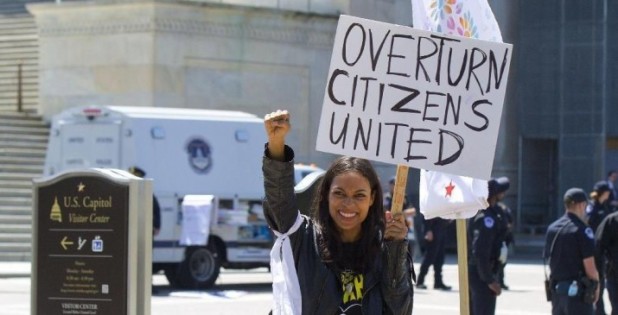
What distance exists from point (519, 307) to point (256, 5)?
15.4 metres

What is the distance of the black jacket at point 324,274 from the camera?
5.30 metres

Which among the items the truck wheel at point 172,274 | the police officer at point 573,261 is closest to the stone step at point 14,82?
the truck wheel at point 172,274

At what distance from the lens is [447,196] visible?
8.42 m

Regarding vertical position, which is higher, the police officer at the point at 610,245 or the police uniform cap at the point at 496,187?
the police uniform cap at the point at 496,187

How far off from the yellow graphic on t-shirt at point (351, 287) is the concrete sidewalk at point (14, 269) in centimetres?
1859

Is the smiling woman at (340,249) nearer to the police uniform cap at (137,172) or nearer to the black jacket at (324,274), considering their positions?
the black jacket at (324,274)

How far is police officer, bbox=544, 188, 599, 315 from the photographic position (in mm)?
11734

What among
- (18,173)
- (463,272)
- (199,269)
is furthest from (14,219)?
(463,272)

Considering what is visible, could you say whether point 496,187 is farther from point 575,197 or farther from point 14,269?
point 14,269

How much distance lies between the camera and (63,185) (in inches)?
392

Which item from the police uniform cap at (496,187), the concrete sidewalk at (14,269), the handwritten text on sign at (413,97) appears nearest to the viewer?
the handwritten text on sign at (413,97)

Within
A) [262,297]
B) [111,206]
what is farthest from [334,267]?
[262,297]

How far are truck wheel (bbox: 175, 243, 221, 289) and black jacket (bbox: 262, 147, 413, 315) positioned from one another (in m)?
15.7

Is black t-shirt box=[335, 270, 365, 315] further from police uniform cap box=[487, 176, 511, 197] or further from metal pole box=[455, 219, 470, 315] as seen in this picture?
police uniform cap box=[487, 176, 511, 197]
